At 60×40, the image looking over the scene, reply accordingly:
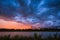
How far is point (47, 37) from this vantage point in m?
11.0

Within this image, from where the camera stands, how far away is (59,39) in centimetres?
1091

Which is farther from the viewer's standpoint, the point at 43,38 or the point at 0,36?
the point at 0,36

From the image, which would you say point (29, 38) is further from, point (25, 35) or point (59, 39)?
point (59, 39)

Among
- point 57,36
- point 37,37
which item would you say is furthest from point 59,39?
point 37,37

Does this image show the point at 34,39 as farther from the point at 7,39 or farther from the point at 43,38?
the point at 7,39

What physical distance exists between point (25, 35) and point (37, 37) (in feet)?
4.86

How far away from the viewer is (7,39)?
36.8 feet

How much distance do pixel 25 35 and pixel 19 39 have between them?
0.89 m

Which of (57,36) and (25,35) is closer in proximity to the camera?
(57,36)

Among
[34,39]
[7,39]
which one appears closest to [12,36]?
[7,39]

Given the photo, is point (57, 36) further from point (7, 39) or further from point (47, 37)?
point (7, 39)

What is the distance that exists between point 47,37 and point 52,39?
1.12 ft

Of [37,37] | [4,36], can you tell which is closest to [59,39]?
[37,37]

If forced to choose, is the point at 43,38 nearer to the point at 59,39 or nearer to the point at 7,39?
the point at 59,39
